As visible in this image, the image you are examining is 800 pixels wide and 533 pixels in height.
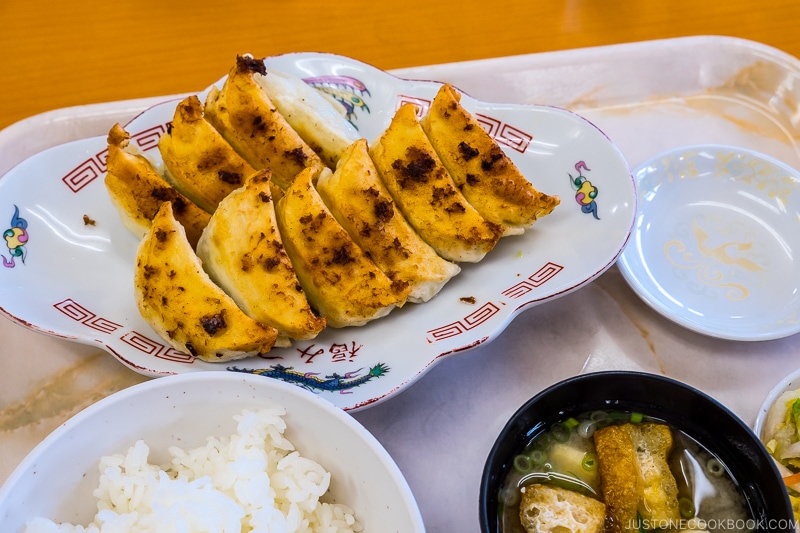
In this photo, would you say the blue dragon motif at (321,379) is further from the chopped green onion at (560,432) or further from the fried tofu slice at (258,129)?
the fried tofu slice at (258,129)

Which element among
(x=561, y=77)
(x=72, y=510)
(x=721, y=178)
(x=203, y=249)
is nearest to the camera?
(x=72, y=510)

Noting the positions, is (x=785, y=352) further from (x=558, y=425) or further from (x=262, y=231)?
(x=262, y=231)

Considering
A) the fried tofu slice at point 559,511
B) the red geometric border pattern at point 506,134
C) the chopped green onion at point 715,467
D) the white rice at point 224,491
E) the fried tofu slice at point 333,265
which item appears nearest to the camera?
the white rice at point 224,491

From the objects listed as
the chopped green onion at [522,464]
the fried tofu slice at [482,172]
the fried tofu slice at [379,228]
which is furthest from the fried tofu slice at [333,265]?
the chopped green onion at [522,464]

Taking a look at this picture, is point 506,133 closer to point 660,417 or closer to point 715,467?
point 660,417

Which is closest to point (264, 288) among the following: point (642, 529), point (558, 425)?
point (558, 425)

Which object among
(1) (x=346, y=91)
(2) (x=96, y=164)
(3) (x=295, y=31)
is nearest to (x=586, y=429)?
(1) (x=346, y=91)

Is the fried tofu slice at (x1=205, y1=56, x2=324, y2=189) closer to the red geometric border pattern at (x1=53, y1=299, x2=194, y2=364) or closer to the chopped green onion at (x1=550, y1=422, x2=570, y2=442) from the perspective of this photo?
the red geometric border pattern at (x1=53, y1=299, x2=194, y2=364)
